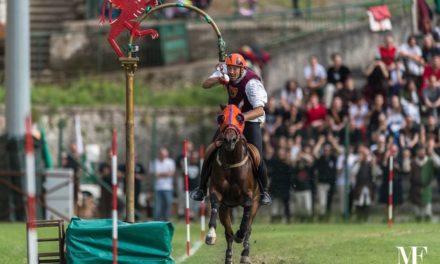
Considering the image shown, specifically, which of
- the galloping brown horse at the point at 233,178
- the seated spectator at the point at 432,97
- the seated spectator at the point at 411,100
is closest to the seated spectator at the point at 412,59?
the seated spectator at the point at 411,100

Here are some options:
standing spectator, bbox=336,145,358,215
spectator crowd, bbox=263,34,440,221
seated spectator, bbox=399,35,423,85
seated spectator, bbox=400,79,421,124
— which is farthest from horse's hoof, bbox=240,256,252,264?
seated spectator, bbox=399,35,423,85

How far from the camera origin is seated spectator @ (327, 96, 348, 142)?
118ft

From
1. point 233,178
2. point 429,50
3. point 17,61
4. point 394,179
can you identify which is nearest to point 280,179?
point 394,179

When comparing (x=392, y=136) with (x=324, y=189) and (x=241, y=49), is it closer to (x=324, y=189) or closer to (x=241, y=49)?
(x=324, y=189)

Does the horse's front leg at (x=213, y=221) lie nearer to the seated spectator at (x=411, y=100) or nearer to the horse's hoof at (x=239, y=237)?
the horse's hoof at (x=239, y=237)

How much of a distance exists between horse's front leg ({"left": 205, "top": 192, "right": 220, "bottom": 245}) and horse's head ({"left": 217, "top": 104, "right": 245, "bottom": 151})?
34.6 inches

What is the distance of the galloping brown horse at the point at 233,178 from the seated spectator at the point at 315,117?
48.2 ft

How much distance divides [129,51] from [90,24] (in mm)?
23331

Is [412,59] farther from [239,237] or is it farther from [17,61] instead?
[239,237]

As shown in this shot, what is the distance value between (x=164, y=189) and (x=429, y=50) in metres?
7.34

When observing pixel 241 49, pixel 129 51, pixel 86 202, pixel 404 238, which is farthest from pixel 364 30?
pixel 129 51

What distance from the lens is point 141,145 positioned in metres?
40.0

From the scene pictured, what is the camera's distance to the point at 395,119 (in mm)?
34844

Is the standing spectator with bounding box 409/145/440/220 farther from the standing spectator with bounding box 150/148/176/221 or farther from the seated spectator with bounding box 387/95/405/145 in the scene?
the standing spectator with bounding box 150/148/176/221
